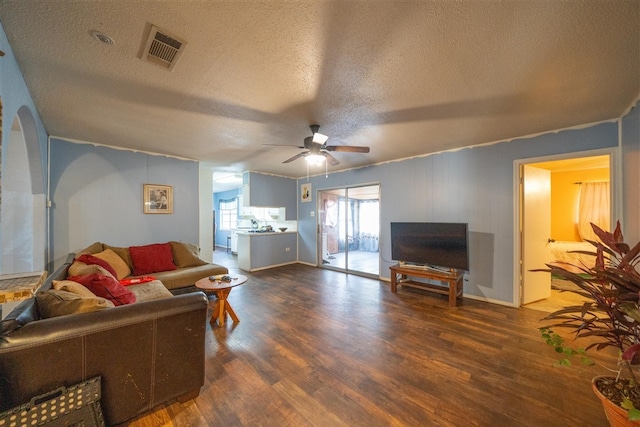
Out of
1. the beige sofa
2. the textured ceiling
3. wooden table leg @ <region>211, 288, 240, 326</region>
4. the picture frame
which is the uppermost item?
the textured ceiling

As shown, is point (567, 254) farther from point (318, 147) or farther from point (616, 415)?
point (318, 147)

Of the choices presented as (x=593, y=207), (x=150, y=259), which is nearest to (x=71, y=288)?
(x=150, y=259)

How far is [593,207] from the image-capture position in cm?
482

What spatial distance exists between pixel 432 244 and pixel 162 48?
3946mm

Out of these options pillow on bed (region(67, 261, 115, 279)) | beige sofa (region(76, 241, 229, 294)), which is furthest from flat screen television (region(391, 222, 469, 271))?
pillow on bed (region(67, 261, 115, 279))

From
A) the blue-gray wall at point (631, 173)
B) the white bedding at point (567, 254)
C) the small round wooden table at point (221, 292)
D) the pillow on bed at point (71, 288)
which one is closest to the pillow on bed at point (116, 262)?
the small round wooden table at point (221, 292)

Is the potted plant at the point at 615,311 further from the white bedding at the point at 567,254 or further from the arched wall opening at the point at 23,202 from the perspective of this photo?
the arched wall opening at the point at 23,202

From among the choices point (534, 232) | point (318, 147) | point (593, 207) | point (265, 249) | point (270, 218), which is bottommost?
point (265, 249)

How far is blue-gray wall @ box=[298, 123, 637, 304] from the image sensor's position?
3047 millimetres

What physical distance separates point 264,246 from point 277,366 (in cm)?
385

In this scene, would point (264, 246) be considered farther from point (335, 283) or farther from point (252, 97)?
point (252, 97)

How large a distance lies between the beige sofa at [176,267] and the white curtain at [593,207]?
730 cm

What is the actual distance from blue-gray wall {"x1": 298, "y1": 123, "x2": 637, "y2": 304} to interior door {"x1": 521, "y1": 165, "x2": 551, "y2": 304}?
0.18 m

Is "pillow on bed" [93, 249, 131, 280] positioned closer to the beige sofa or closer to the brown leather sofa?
the beige sofa
